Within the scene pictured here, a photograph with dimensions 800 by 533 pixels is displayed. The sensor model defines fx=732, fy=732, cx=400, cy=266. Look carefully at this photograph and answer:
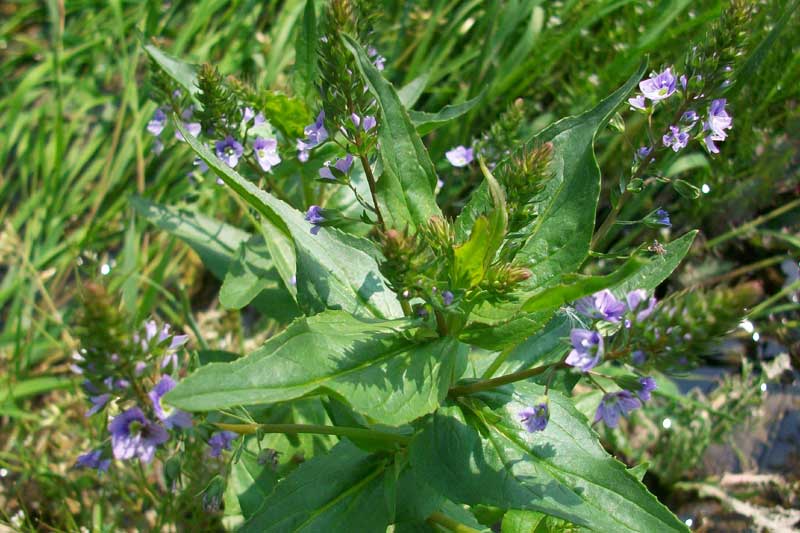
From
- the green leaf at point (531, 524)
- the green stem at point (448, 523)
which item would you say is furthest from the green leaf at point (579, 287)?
the green stem at point (448, 523)

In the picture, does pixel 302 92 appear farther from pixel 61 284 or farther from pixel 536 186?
pixel 61 284

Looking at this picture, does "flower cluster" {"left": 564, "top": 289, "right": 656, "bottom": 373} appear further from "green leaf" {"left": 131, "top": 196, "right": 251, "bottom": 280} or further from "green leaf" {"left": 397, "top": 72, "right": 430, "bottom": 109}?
"green leaf" {"left": 131, "top": 196, "right": 251, "bottom": 280}

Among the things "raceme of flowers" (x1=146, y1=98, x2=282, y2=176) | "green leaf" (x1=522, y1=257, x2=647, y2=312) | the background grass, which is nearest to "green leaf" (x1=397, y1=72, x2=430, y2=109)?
the background grass

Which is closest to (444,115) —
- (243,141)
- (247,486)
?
(243,141)

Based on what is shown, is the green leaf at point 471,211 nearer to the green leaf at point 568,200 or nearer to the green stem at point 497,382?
the green leaf at point 568,200

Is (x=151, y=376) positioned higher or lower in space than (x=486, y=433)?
higher

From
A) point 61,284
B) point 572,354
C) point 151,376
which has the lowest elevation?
point 61,284

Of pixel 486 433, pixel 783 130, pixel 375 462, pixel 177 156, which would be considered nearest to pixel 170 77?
pixel 177 156
